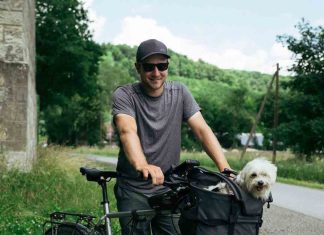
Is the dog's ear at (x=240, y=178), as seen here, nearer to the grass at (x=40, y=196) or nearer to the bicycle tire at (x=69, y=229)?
the bicycle tire at (x=69, y=229)

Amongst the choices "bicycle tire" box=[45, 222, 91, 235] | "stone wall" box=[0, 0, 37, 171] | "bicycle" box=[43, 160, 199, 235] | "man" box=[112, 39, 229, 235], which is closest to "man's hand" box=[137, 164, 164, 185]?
"bicycle" box=[43, 160, 199, 235]

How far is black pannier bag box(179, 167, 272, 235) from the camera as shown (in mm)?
2986

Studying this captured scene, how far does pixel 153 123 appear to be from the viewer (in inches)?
152

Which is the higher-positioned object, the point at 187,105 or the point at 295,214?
the point at 187,105

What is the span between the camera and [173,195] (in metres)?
3.35

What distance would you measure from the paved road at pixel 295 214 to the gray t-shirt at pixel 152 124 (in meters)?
6.04

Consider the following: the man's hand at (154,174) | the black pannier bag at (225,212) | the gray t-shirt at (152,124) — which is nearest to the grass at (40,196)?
the gray t-shirt at (152,124)

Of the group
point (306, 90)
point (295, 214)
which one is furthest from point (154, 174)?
point (306, 90)

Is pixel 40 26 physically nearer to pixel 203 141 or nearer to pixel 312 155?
pixel 312 155

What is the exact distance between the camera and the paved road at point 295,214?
10203 millimetres

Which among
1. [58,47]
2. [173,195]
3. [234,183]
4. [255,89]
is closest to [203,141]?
[173,195]

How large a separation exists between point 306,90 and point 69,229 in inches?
1050

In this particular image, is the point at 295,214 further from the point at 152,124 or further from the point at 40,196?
the point at 152,124

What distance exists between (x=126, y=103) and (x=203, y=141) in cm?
50
